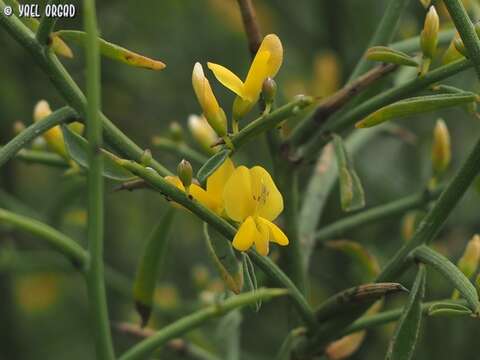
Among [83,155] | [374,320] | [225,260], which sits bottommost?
[374,320]

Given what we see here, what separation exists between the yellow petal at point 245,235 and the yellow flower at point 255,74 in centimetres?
7

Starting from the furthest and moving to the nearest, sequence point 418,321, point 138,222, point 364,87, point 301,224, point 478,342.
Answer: point 138,222 < point 478,342 < point 301,224 < point 364,87 < point 418,321

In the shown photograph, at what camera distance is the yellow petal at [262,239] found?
1.81 feet

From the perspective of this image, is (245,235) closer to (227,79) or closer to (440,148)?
(227,79)

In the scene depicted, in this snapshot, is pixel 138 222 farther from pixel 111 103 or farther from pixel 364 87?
pixel 364 87

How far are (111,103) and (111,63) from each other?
9cm

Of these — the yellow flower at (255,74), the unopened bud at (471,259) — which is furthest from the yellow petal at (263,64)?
the unopened bud at (471,259)

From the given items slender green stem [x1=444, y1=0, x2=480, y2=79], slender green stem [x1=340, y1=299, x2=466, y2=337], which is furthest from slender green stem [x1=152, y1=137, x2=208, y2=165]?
slender green stem [x1=444, y1=0, x2=480, y2=79]

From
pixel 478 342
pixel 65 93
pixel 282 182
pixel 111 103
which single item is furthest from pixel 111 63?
pixel 65 93

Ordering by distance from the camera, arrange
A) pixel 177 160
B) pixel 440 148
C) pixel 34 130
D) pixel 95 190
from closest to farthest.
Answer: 1. pixel 95 190
2. pixel 34 130
3. pixel 440 148
4. pixel 177 160

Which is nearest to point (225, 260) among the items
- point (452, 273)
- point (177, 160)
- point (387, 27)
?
point (452, 273)

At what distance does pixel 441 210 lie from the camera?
618 mm

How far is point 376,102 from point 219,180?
15 cm

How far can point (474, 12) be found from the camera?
915 millimetres
